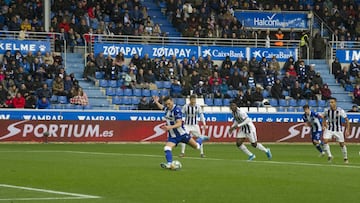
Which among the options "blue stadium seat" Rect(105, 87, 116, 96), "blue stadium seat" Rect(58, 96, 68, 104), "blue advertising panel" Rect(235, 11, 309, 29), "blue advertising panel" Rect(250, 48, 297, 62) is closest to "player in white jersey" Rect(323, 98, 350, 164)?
"blue stadium seat" Rect(58, 96, 68, 104)

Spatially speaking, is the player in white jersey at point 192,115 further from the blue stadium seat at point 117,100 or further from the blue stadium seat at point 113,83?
the blue stadium seat at point 113,83

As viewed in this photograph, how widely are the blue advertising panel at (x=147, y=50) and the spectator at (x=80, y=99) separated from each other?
5.41 meters

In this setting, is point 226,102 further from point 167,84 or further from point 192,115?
point 192,115

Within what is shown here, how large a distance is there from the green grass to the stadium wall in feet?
40.7

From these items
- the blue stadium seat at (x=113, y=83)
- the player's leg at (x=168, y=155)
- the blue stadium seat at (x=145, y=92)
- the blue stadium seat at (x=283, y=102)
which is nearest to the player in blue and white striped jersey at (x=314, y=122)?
the player's leg at (x=168, y=155)

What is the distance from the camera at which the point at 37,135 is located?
39500 millimetres

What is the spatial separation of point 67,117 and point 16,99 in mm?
2293

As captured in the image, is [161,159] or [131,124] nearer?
[161,159]

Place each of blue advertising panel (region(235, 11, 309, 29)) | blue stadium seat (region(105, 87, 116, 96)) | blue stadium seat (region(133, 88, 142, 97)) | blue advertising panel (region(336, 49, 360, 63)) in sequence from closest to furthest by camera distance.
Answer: blue stadium seat (region(105, 87, 116, 96))
blue stadium seat (region(133, 88, 142, 97))
blue advertising panel (region(336, 49, 360, 63))
blue advertising panel (region(235, 11, 309, 29))

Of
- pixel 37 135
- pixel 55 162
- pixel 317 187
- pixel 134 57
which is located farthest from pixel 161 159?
pixel 134 57

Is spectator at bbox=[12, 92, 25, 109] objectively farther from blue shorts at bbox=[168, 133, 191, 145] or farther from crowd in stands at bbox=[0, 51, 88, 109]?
blue shorts at bbox=[168, 133, 191, 145]

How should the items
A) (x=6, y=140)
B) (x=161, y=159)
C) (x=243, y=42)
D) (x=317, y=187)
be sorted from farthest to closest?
(x=243, y=42)
(x=6, y=140)
(x=161, y=159)
(x=317, y=187)

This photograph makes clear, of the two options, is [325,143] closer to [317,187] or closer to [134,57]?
[317,187]

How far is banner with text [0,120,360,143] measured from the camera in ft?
129
